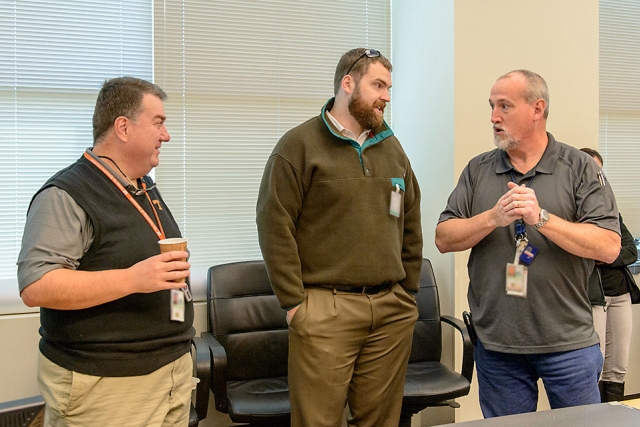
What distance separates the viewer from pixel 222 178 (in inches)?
122

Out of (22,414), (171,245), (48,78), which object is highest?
(48,78)

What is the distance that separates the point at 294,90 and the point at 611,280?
2.13m

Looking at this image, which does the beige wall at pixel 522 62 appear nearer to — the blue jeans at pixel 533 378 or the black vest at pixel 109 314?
the blue jeans at pixel 533 378

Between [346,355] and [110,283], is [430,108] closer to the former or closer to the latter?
[346,355]

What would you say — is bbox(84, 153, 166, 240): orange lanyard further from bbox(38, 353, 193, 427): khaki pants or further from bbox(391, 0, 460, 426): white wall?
bbox(391, 0, 460, 426): white wall

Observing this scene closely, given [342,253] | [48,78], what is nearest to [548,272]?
[342,253]

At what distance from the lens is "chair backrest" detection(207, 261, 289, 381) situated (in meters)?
2.72

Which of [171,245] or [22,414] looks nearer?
[22,414]

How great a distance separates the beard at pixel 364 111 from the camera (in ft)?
7.03

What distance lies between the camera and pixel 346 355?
6.82 feet

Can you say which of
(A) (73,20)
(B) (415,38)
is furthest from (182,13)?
(B) (415,38)

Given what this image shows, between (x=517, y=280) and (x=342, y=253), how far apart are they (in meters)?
0.62

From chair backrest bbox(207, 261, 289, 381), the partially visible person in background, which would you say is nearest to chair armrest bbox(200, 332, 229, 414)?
chair backrest bbox(207, 261, 289, 381)

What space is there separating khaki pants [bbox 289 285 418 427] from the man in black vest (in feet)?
1.74
